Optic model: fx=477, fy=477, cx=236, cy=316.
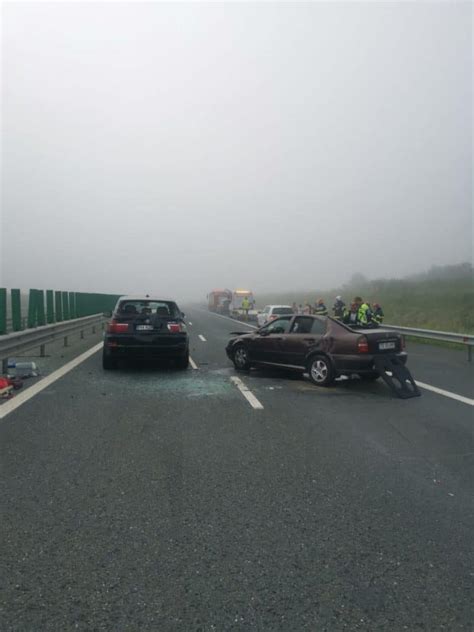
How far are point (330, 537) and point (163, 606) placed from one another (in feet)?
4.30

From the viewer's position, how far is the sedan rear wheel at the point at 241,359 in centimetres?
1106

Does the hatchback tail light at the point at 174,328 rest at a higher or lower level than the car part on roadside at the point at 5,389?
higher

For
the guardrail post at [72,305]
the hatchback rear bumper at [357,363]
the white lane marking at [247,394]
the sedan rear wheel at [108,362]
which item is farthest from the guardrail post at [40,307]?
the hatchback rear bumper at [357,363]

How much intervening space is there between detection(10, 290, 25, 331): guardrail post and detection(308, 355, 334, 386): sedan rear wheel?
22.7 ft

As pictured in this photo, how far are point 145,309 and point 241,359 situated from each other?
2.59 m

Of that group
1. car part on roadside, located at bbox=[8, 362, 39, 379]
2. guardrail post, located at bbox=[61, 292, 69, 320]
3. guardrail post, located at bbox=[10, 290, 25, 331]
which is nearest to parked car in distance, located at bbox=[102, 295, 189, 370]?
car part on roadside, located at bbox=[8, 362, 39, 379]

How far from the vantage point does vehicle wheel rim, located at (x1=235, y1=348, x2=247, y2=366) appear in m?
11.1

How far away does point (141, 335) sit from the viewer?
10.5 metres

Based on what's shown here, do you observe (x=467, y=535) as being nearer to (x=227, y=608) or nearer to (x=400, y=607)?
(x=400, y=607)

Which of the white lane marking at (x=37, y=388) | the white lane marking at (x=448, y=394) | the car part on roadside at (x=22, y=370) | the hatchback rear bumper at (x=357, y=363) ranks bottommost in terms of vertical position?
the white lane marking at (x=448, y=394)

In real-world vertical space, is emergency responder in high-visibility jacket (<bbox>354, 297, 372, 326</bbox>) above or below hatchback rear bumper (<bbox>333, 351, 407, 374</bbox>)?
above

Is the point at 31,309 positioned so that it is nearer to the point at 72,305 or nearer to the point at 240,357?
the point at 240,357

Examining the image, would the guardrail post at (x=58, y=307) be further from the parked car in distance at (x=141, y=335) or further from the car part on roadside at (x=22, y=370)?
the car part on roadside at (x=22, y=370)

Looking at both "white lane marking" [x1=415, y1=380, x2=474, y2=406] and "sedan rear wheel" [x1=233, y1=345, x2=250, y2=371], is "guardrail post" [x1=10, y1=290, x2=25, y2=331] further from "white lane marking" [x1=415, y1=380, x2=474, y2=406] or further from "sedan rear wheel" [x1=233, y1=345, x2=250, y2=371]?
"white lane marking" [x1=415, y1=380, x2=474, y2=406]
